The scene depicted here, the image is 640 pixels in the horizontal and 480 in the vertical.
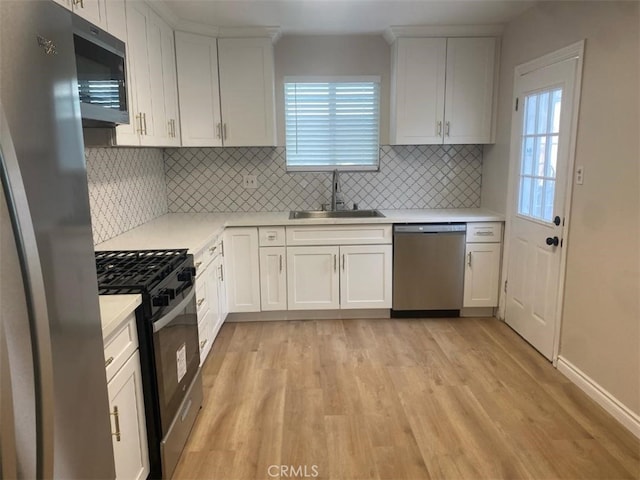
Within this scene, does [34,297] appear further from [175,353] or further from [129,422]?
[175,353]

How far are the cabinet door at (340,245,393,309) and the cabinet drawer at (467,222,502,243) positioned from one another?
70cm

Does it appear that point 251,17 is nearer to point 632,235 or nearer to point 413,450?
point 632,235

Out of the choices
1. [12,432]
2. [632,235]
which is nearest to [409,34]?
[632,235]

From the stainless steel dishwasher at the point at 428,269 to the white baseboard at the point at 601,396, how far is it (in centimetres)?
108

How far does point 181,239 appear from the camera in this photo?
112 inches

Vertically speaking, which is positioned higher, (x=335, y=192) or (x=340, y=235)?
(x=335, y=192)

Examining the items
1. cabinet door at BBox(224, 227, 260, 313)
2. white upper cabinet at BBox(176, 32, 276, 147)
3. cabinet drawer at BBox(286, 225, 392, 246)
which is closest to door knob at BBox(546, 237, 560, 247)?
cabinet drawer at BBox(286, 225, 392, 246)

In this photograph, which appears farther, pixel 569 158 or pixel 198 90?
pixel 198 90

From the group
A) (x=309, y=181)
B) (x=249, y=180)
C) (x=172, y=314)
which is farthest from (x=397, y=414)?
(x=249, y=180)

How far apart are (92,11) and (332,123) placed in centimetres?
242

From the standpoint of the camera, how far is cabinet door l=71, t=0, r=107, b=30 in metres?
1.96

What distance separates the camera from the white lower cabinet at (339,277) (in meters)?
3.77

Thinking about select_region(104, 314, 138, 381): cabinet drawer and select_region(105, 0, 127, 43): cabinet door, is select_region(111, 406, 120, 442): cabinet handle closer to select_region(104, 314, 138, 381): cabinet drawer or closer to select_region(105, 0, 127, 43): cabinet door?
select_region(104, 314, 138, 381): cabinet drawer

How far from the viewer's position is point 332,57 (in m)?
4.08
